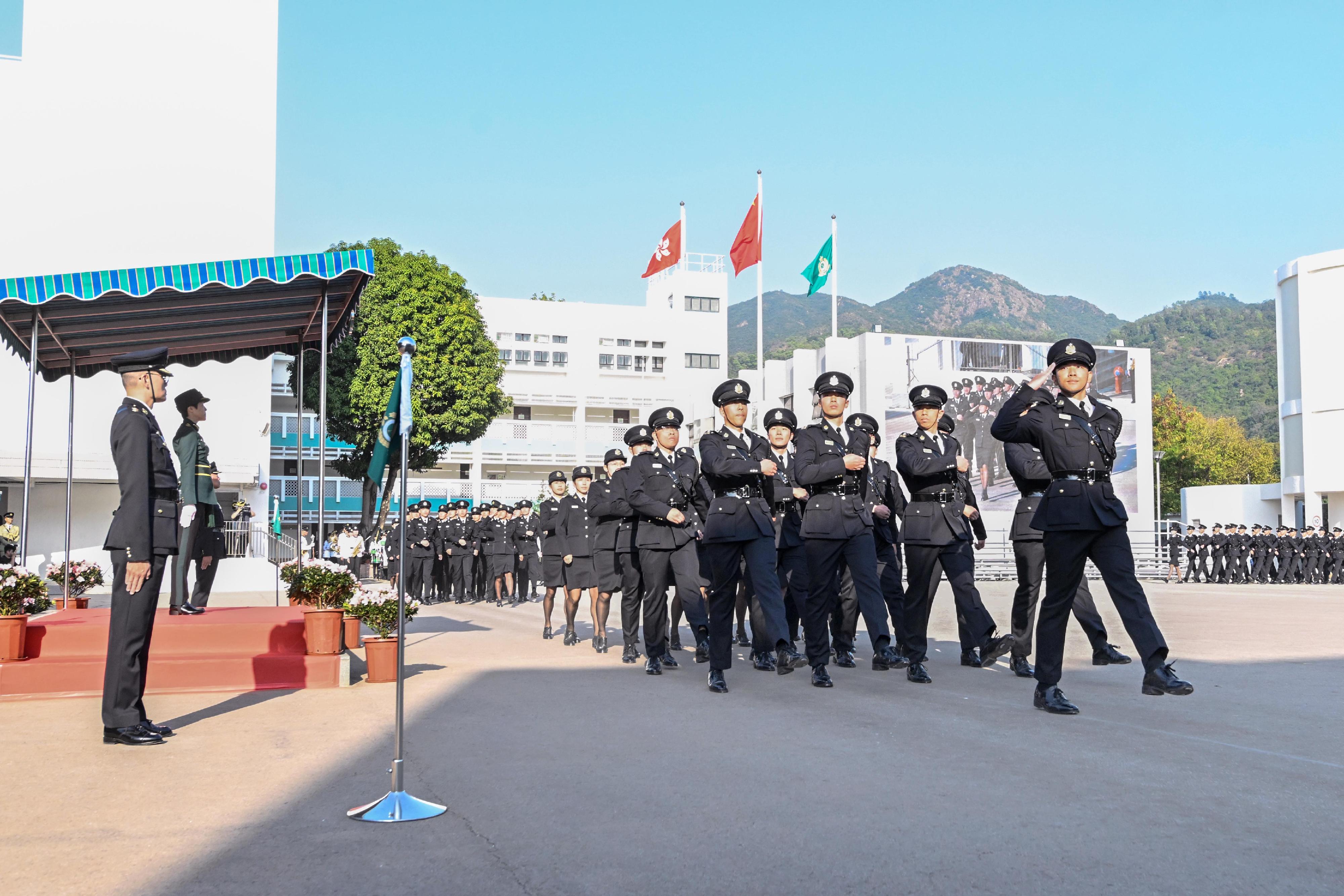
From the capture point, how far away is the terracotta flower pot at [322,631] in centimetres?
855

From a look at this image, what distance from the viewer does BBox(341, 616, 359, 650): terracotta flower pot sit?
929cm

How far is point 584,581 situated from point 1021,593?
502 centimetres

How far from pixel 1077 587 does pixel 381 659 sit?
16.7 ft

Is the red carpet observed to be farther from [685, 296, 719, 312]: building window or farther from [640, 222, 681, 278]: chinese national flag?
[685, 296, 719, 312]: building window

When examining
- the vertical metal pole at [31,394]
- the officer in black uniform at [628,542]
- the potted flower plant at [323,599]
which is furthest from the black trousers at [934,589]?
the vertical metal pole at [31,394]

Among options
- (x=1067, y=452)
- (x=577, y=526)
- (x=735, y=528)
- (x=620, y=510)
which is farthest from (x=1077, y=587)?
(x=577, y=526)

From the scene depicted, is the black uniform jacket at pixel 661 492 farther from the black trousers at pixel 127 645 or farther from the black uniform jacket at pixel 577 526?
the black trousers at pixel 127 645

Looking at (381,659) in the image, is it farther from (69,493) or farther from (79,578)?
(79,578)

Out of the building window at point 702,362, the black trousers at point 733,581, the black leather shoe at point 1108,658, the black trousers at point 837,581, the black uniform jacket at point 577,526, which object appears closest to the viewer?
the black trousers at point 733,581

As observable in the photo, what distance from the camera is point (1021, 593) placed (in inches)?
355

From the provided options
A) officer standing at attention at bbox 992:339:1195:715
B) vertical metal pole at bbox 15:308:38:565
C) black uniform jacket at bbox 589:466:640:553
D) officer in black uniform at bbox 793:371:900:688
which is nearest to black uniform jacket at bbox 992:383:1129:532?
officer standing at attention at bbox 992:339:1195:715

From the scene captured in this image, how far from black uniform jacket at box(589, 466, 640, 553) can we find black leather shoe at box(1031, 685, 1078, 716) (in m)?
3.66

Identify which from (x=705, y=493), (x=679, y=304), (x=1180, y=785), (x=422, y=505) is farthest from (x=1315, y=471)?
(x=1180, y=785)

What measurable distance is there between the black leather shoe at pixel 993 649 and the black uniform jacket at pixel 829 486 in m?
1.69
